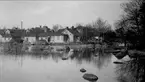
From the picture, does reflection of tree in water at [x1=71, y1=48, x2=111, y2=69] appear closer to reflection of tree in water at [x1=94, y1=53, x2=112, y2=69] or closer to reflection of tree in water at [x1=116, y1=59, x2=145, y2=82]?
reflection of tree in water at [x1=94, y1=53, x2=112, y2=69]

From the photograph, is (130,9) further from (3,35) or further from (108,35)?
(3,35)

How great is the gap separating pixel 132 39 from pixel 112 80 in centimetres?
1861

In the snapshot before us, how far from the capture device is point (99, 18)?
65.2 meters

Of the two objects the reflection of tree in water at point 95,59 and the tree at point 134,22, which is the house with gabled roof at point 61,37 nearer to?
the tree at point 134,22

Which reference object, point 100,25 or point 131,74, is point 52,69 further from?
point 100,25

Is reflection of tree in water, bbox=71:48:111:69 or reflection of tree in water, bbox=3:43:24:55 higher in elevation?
reflection of tree in water, bbox=3:43:24:55

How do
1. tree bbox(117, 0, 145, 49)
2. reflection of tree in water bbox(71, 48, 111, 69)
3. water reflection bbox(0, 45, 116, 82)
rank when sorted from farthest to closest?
tree bbox(117, 0, 145, 49)
reflection of tree in water bbox(71, 48, 111, 69)
water reflection bbox(0, 45, 116, 82)

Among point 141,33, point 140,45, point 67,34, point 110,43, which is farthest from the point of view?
point 67,34

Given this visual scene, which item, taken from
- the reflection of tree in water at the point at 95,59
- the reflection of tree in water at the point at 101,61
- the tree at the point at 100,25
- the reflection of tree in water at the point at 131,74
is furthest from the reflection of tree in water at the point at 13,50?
the tree at the point at 100,25

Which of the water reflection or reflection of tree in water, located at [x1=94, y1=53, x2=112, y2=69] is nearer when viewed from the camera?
the water reflection

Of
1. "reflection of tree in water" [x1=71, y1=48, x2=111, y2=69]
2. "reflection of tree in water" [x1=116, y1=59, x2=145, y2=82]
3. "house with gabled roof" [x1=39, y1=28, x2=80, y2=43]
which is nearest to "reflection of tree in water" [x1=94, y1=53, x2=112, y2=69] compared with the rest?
"reflection of tree in water" [x1=71, y1=48, x2=111, y2=69]

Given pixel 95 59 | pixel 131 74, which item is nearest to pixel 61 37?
pixel 95 59

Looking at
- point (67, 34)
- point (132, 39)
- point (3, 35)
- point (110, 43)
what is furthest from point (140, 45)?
point (3, 35)

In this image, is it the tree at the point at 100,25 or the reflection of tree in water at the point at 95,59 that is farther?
the tree at the point at 100,25
